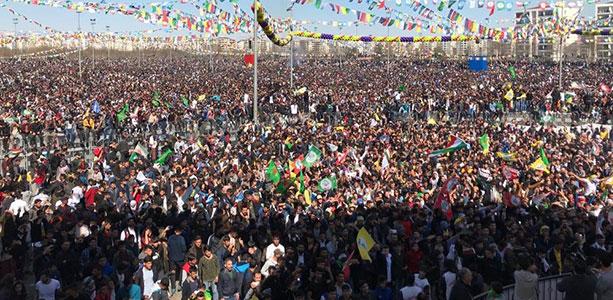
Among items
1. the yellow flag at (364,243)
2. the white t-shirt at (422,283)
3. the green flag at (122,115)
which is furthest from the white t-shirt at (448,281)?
the green flag at (122,115)

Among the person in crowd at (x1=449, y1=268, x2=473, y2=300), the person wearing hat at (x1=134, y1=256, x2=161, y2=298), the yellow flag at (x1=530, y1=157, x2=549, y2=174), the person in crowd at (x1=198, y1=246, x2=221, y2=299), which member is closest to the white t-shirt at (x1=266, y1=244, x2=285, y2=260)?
the person in crowd at (x1=198, y1=246, x2=221, y2=299)

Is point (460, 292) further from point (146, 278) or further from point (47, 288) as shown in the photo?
point (47, 288)

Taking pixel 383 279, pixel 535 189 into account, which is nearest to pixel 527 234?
pixel 383 279

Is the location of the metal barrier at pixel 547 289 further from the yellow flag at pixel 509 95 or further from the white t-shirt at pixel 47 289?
the yellow flag at pixel 509 95

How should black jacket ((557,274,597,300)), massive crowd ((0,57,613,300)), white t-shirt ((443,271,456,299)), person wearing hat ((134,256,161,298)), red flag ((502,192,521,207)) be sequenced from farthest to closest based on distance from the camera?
red flag ((502,192,521,207))
person wearing hat ((134,256,161,298))
massive crowd ((0,57,613,300))
white t-shirt ((443,271,456,299))
black jacket ((557,274,597,300))

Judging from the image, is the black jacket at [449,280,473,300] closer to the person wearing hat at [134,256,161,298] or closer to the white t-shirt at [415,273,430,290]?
the white t-shirt at [415,273,430,290]

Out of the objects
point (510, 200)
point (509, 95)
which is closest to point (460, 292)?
point (510, 200)
